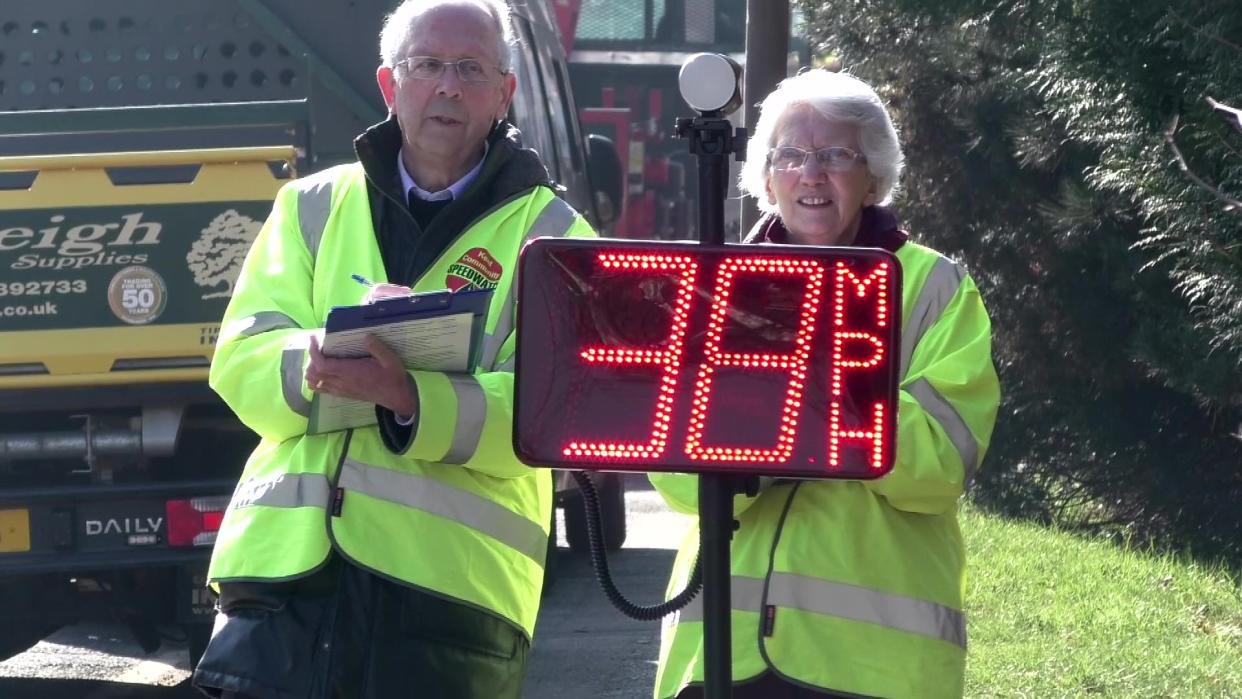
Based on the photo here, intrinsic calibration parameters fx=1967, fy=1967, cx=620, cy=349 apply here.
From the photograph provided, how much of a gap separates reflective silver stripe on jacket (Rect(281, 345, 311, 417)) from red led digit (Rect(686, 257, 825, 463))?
1011mm

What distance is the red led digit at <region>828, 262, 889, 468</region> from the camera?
8.73ft

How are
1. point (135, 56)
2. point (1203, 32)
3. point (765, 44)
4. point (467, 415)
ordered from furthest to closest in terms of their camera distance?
point (135, 56) → point (765, 44) → point (1203, 32) → point (467, 415)

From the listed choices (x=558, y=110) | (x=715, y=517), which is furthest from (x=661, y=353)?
(x=558, y=110)

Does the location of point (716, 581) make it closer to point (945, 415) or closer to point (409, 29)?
point (945, 415)

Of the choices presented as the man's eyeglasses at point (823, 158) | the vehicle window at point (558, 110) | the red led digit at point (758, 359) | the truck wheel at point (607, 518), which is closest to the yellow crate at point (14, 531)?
the vehicle window at point (558, 110)

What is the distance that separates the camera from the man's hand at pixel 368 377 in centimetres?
320

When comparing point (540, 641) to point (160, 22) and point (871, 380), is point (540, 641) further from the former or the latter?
point (871, 380)

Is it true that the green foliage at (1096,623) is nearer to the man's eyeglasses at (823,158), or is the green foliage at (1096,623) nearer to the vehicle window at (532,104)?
the vehicle window at (532,104)

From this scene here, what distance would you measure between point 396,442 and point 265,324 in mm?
378

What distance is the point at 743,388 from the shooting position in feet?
8.70

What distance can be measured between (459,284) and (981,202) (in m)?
7.13

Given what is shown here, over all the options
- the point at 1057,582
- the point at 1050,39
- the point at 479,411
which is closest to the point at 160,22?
the point at 1050,39

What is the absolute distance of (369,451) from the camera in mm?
3455

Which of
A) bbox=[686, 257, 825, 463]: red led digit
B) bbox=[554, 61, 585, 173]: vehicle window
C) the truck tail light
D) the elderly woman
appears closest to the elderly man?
the elderly woman
